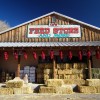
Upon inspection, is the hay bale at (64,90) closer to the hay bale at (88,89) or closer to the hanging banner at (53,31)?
the hay bale at (88,89)

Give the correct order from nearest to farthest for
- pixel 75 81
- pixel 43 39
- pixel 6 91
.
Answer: pixel 6 91 < pixel 75 81 < pixel 43 39

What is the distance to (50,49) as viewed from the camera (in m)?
18.3

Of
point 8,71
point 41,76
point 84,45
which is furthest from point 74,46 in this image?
point 8,71

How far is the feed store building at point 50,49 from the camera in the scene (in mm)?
18141

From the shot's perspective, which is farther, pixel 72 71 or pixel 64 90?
pixel 72 71

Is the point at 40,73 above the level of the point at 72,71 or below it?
below

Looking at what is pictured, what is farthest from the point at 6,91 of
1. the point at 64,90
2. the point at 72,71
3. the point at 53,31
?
the point at 53,31

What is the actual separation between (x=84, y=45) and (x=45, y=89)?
5.89m

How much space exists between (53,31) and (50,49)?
3.66 metres

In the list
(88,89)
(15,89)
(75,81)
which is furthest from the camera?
(75,81)

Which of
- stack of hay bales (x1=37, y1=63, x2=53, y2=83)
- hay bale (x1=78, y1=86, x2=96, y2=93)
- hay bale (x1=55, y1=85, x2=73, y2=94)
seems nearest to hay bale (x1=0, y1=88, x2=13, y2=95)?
hay bale (x1=55, y1=85, x2=73, y2=94)

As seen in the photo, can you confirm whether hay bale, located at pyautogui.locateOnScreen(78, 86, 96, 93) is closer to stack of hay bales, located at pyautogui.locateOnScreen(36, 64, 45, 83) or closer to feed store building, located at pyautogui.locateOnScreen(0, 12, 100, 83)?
feed store building, located at pyautogui.locateOnScreen(0, 12, 100, 83)

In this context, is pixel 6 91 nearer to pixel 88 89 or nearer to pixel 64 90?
pixel 64 90

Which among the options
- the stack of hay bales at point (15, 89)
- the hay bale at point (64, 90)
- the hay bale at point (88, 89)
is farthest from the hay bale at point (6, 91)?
the hay bale at point (88, 89)
